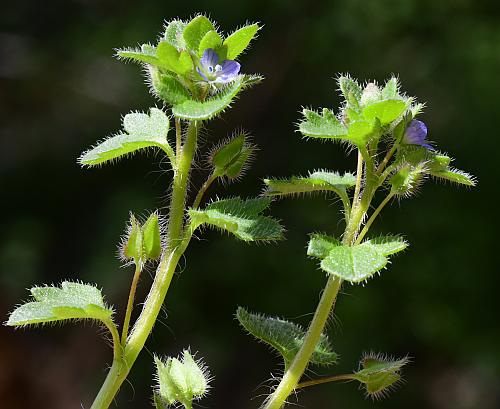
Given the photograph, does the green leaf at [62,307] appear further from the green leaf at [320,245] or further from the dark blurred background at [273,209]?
the dark blurred background at [273,209]

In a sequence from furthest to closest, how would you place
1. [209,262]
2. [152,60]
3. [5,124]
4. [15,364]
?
[5,124], [209,262], [15,364], [152,60]

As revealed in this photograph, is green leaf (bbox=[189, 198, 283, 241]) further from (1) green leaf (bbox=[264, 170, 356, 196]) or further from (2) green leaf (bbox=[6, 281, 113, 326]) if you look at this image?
(2) green leaf (bbox=[6, 281, 113, 326])

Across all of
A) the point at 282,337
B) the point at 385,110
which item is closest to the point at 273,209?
the point at 282,337

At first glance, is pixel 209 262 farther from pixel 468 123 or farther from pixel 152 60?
pixel 152 60

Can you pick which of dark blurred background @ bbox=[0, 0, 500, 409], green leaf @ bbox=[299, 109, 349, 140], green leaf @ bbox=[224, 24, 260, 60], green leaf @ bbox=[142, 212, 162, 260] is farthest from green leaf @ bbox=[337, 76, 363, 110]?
dark blurred background @ bbox=[0, 0, 500, 409]

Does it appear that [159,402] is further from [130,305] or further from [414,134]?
[414,134]

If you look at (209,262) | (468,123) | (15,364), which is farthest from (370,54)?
(15,364)
